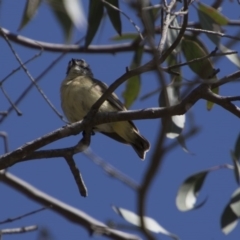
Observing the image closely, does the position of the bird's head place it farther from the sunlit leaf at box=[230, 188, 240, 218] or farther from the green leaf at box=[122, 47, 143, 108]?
the sunlit leaf at box=[230, 188, 240, 218]

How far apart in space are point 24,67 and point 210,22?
90cm

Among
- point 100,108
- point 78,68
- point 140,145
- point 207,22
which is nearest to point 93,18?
point 207,22

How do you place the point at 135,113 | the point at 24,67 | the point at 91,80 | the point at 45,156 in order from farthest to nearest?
the point at 91,80 < the point at 24,67 < the point at 45,156 < the point at 135,113

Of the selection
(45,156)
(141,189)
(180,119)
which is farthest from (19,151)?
(141,189)

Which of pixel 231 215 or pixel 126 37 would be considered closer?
pixel 231 215

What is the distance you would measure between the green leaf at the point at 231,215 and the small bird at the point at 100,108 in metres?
0.83

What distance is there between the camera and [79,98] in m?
4.29

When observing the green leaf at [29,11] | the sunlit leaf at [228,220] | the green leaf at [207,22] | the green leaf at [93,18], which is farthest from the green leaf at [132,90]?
the green leaf at [29,11]

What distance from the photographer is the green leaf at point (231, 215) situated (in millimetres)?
3234

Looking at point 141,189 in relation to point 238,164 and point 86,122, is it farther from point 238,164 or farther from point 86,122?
point 238,164

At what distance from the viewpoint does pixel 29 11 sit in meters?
2.75

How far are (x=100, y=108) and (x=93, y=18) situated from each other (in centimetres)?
97

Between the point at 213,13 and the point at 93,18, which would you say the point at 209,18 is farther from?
the point at 93,18

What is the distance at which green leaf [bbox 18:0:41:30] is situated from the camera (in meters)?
2.67
